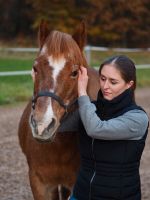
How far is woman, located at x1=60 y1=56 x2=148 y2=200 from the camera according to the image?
2.71 metres

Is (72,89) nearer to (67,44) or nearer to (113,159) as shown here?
(67,44)

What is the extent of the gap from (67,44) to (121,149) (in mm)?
708

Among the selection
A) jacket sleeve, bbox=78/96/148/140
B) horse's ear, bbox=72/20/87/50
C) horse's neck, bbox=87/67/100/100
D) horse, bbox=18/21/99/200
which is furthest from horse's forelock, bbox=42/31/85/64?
horse's neck, bbox=87/67/100/100

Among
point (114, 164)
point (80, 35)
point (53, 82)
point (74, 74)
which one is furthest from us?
point (80, 35)

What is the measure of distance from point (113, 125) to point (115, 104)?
0.13m

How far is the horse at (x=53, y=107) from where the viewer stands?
271 centimetres

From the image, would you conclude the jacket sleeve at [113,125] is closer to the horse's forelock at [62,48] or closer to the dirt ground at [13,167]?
the horse's forelock at [62,48]

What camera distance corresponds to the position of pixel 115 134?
2.70 m

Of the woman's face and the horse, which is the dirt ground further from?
the woman's face

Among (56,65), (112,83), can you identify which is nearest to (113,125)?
(112,83)

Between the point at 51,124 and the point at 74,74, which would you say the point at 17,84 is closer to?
the point at 74,74

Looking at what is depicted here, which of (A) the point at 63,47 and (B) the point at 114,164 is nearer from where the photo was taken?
(B) the point at 114,164

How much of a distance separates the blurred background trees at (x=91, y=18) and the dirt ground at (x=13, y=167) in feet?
70.5

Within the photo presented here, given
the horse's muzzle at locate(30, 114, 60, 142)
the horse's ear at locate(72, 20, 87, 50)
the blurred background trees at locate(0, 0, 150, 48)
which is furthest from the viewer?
the blurred background trees at locate(0, 0, 150, 48)
